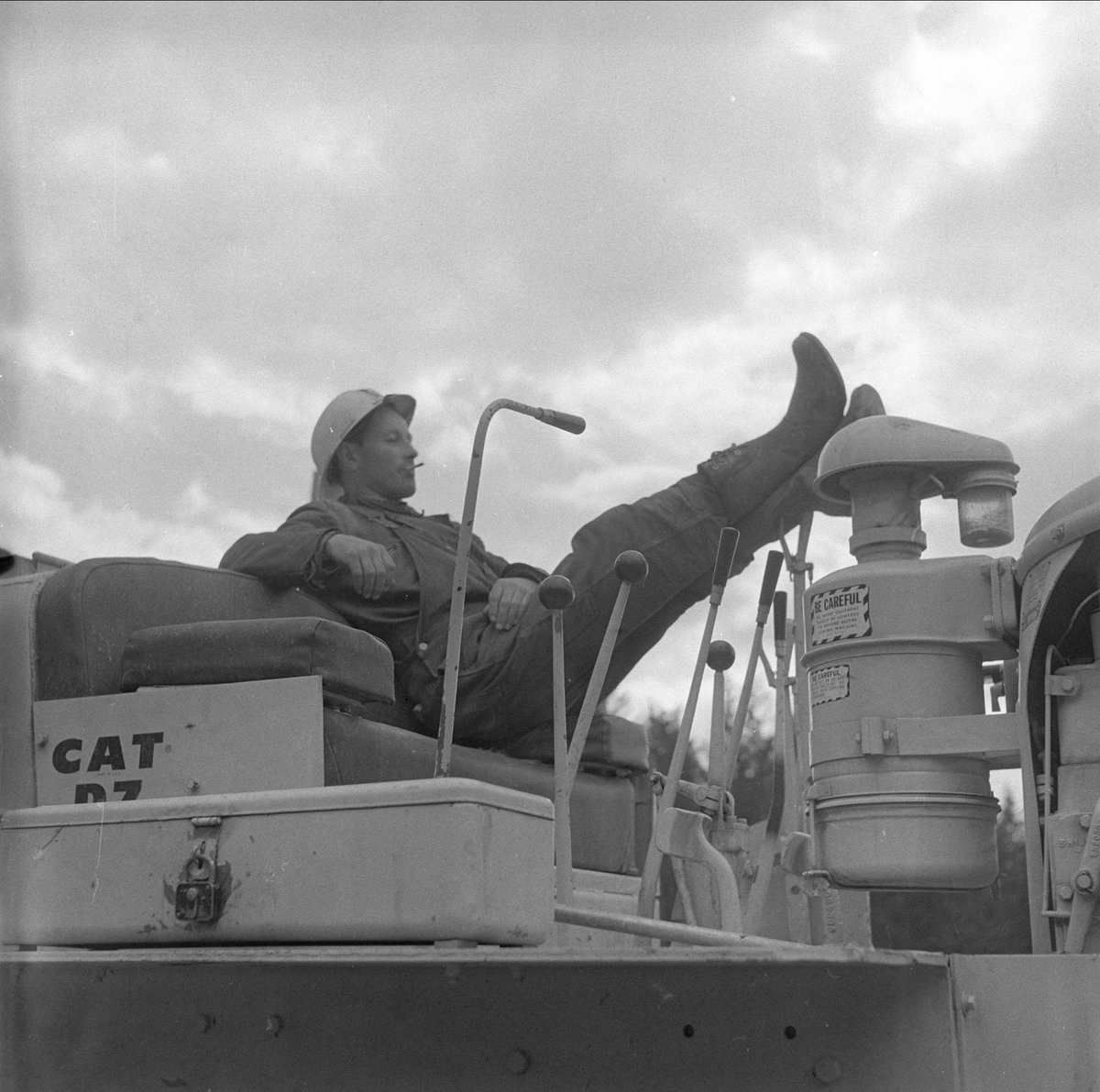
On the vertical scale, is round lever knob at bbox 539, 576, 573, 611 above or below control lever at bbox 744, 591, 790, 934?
above

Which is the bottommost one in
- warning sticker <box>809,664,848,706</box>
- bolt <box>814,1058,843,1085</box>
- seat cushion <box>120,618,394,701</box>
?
bolt <box>814,1058,843,1085</box>

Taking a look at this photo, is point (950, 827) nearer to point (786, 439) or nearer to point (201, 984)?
point (786, 439)

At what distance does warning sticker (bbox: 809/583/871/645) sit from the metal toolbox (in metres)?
0.63

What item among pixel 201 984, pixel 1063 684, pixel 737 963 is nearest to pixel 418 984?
pixel 201 984

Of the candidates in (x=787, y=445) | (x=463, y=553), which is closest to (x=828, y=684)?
(x=787, y=445)

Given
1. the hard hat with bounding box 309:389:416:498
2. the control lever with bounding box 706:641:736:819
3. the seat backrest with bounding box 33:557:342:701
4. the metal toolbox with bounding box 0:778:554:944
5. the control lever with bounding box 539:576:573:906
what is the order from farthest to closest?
the hard hat with bounding box 309:389:416:498, the control lever with bounding box 706:641:736:819, the seat backrest with bounding box 33:557:342:701, the control lever with bounding box 539:576:573:906, the metal toolbox with bounding box 0:778:554:944

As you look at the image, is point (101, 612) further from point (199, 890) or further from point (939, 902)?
point (939, 902)

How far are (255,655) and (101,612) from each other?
284 millimetres

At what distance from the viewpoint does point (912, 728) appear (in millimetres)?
2281

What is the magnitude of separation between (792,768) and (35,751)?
3.96 ft

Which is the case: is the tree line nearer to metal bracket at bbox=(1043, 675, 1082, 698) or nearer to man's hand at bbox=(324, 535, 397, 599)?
metal bracket at bbox=(1043, 675, 1082, 698)

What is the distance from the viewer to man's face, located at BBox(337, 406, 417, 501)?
298cm

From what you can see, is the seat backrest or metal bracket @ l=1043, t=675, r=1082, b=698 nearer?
metal bracket @ l=1043, t=675, r=1082, b=698

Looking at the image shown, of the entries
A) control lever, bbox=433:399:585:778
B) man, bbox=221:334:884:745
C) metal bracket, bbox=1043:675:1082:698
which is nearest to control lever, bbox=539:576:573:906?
control lever, bbox=433:399:585:778
